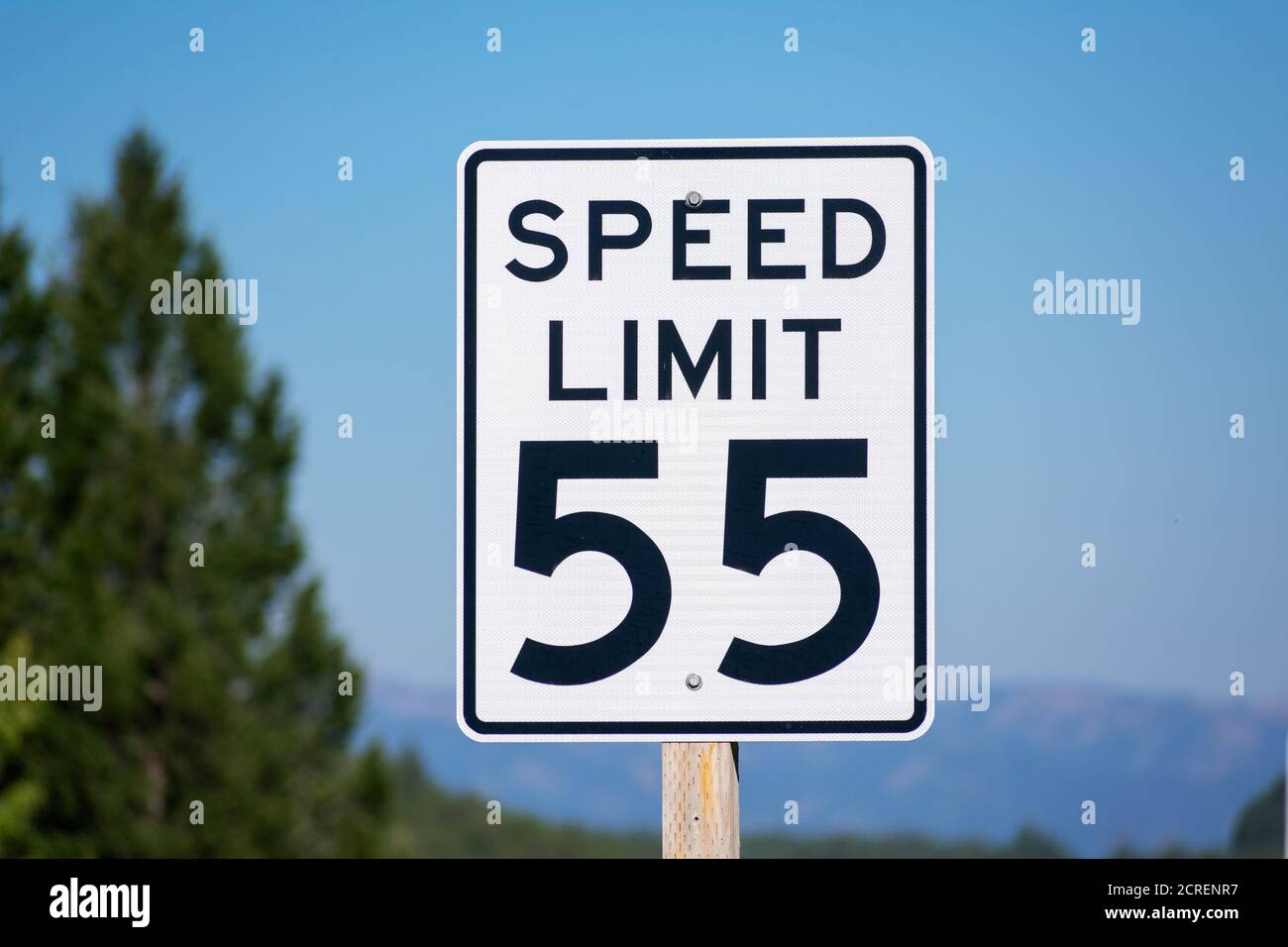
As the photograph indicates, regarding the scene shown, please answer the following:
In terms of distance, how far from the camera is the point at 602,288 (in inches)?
113

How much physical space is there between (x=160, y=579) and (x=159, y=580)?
6cm

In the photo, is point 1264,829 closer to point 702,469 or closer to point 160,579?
point 702,469

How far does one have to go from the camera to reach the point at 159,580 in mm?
40625

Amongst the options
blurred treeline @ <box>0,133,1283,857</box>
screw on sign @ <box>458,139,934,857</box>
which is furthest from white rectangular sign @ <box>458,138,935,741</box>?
blurred treeline @ <box>0,133,1283,857</box>

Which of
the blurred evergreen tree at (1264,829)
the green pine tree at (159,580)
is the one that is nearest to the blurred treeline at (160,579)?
the green pine tree at (159,580)

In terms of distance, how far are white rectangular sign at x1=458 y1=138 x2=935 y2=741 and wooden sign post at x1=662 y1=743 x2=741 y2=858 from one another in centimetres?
5

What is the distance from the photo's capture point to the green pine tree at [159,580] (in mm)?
38812

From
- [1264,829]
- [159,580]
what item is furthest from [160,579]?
[1264,829]

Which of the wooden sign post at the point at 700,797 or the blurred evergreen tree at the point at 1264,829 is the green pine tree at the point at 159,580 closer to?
the blurred evergreen tree at the point at 1264,829

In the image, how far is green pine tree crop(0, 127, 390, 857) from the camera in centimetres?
3881

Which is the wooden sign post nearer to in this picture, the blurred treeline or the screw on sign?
the screw on sign
